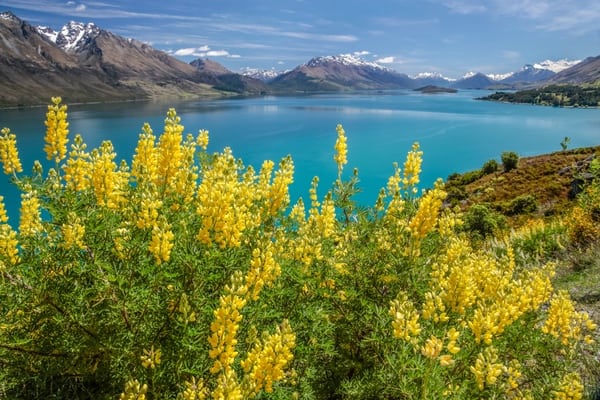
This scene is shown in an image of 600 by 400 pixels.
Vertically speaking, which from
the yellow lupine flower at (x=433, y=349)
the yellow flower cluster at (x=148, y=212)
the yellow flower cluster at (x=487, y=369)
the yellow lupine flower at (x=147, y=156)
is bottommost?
the yellow flower cluster at (x=487, y=369)

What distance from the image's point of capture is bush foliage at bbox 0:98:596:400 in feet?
10.7

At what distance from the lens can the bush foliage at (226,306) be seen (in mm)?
3271

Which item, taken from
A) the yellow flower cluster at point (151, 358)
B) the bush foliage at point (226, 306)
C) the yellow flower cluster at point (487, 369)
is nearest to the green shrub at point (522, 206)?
the bush foliage at point (226, 306)

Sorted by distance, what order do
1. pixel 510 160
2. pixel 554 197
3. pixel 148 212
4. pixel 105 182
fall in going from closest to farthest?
pixel 148 212, pixel 105 182, pixel 554 197, pixel 510 160

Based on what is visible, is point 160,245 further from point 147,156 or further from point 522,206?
point 522,206

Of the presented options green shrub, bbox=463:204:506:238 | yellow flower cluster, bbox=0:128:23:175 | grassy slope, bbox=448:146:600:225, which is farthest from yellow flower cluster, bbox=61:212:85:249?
grassy slope, bbox=448:146:600:225

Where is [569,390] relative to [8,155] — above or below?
below

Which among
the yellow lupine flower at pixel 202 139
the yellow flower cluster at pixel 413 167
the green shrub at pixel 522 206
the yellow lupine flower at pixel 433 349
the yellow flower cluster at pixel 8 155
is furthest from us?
the green shrub at pixel 522 206

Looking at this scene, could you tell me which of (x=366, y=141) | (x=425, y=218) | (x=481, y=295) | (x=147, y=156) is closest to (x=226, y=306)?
(x=425, y=218)

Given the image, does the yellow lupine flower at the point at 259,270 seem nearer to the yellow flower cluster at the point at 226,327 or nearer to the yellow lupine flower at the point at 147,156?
the yellow flower cluster at the point at 226,327

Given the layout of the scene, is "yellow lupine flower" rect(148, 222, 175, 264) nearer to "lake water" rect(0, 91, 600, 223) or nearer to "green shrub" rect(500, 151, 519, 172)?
"lake water" rect(0, 91, 600, 223)

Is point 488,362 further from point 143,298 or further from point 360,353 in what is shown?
point 143,298

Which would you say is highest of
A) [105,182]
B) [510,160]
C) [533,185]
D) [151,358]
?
[105,182]

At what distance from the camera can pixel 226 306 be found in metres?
2.83
